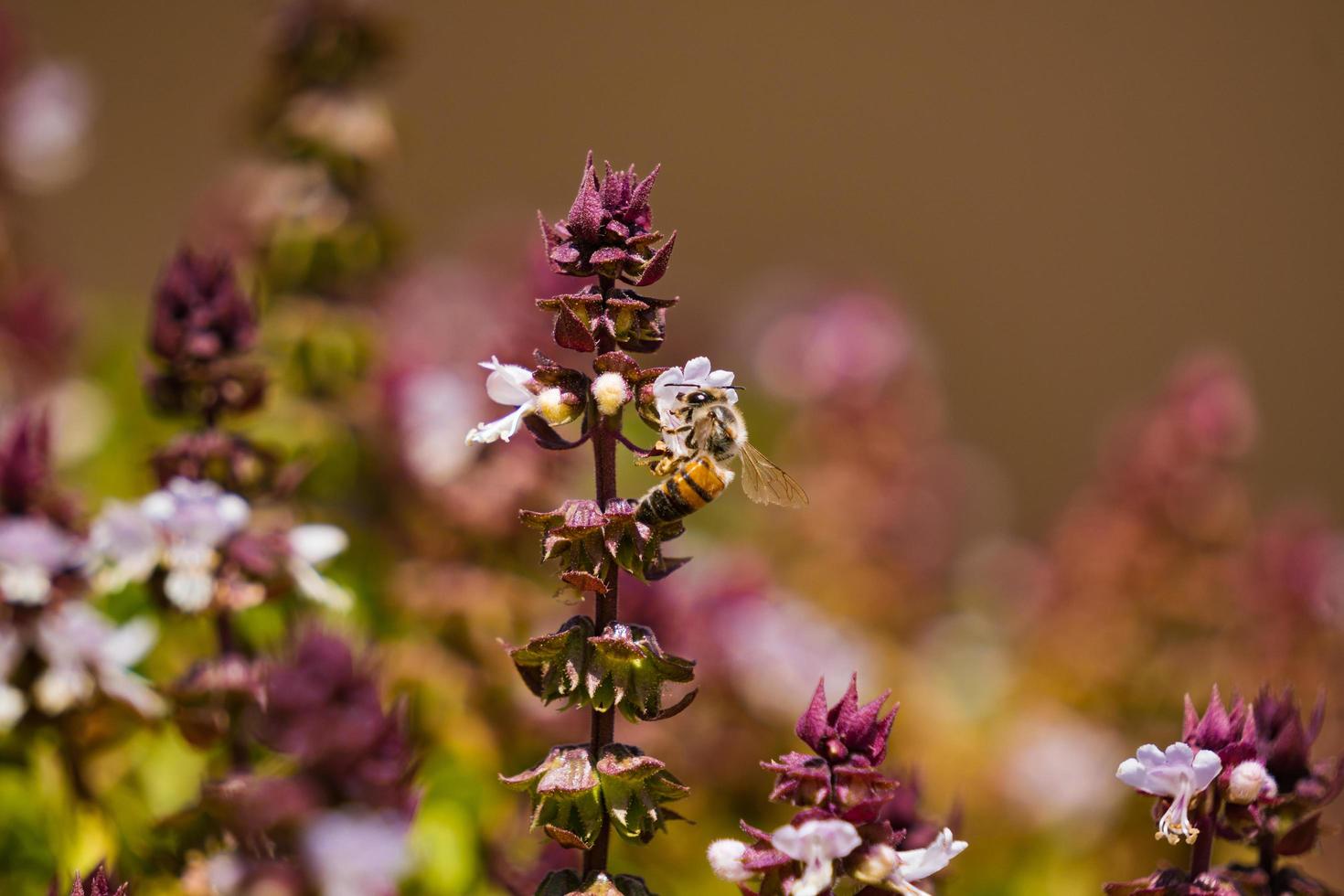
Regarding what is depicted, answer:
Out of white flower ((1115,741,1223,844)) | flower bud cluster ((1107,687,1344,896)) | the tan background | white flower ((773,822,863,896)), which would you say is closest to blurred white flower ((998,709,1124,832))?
flower bud cluster ((1107,687,1344,896))

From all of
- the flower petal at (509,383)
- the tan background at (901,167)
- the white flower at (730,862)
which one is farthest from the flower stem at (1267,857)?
the tan background at (901,167)

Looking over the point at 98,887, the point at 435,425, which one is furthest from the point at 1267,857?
the point at 435,425

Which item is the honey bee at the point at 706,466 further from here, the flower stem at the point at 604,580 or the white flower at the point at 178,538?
the white flower at the point at 178,538

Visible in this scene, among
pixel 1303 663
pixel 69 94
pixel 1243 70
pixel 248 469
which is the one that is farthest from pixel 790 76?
pixel 248 469

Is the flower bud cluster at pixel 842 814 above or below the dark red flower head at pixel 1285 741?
below

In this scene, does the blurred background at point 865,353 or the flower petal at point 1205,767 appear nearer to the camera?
the flower petal at point 1205,767

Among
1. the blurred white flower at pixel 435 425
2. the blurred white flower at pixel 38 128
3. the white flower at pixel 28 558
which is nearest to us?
the white flower at pixel 28 558
